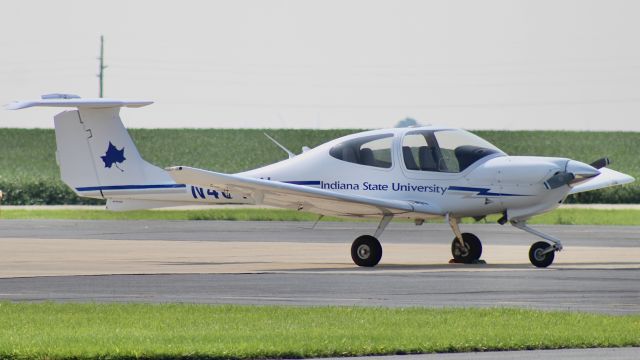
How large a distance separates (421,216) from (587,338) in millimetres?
10590

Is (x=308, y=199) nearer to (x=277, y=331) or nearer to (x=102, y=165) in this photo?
(x=102, y=165)

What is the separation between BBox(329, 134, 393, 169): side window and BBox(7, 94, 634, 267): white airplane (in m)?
0.02

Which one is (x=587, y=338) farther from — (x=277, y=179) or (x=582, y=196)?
(x=582, y=196)

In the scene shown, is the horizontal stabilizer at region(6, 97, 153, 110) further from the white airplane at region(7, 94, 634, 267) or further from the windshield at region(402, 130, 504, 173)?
the windshield at region(402, 130, 504, 173)

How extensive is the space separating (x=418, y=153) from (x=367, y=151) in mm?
889

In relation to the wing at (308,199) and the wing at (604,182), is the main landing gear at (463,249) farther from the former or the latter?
the wing at (604,182)

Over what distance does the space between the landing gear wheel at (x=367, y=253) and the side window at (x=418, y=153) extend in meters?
1.49

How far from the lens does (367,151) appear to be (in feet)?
76.0

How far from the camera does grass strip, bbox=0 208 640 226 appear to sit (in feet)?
137

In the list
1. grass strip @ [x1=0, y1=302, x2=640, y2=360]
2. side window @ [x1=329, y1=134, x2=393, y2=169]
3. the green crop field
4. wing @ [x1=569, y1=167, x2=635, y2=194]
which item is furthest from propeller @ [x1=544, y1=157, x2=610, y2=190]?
the green crop field

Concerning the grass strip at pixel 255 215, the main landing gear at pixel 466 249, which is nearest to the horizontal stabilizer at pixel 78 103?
the main landing gear at pixel 466 249

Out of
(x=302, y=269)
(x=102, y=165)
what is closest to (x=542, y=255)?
(x=302, y=269)

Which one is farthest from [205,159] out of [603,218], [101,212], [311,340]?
[311,340]

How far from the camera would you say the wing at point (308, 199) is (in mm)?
21391
